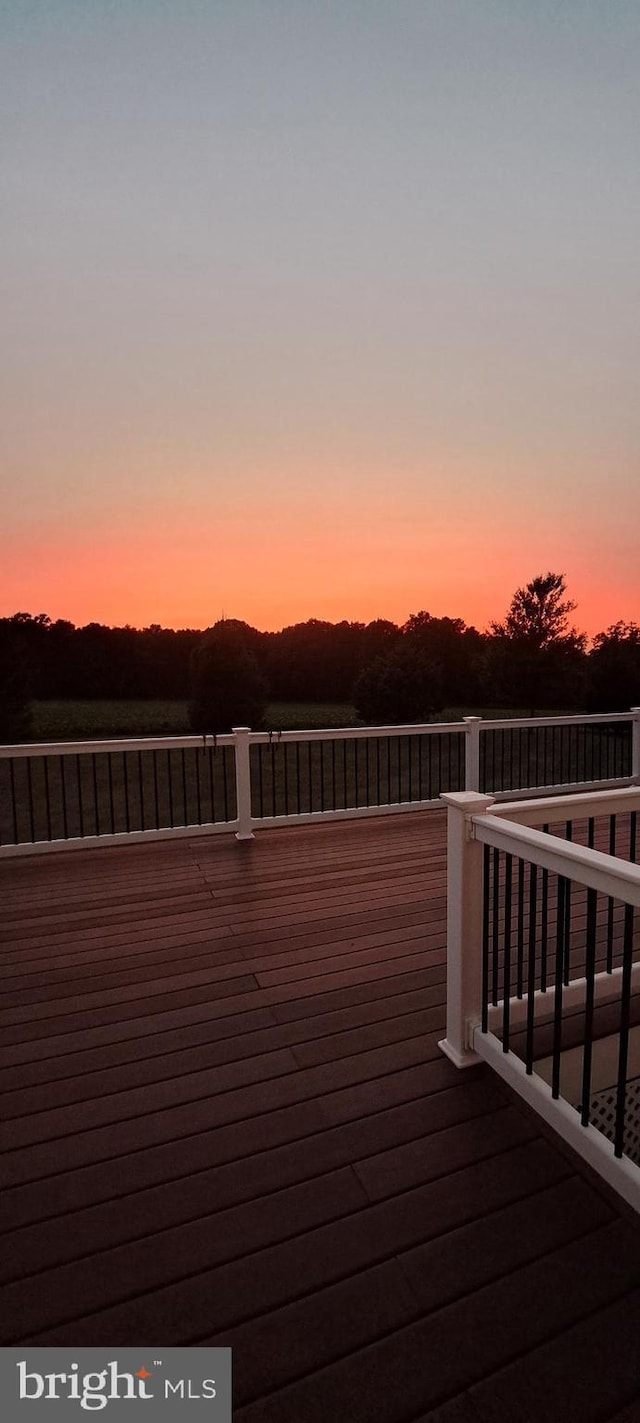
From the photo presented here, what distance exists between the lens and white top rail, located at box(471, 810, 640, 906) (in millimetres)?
1539

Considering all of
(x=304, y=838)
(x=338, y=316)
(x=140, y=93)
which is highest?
(x=140, y=93)

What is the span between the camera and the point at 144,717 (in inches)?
822

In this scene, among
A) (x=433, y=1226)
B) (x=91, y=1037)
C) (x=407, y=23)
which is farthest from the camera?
(x=407, y=23)

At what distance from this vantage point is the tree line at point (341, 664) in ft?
54.2

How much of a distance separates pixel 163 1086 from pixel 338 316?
25.2 ft

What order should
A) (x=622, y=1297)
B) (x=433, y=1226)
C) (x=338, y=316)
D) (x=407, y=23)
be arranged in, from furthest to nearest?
(x=338, y=316) < (x=407, y=23) < (x=433, y=1226) < (x=622, y=1297)

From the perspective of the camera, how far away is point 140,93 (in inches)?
205

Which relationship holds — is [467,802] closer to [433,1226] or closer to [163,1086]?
[433,1226]

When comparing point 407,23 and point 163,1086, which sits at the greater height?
point 407,23

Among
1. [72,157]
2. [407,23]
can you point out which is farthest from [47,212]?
[407,23]

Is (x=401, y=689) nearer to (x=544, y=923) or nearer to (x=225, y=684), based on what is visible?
(x=225, y=684)

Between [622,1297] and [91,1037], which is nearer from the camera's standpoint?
[622,1297]

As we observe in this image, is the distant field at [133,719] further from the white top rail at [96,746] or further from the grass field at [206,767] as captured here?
the white top rail at [96,746]

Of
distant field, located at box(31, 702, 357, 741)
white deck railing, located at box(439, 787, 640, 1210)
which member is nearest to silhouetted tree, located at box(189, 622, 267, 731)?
distant field, located at box(31, 702, 357, 741)
